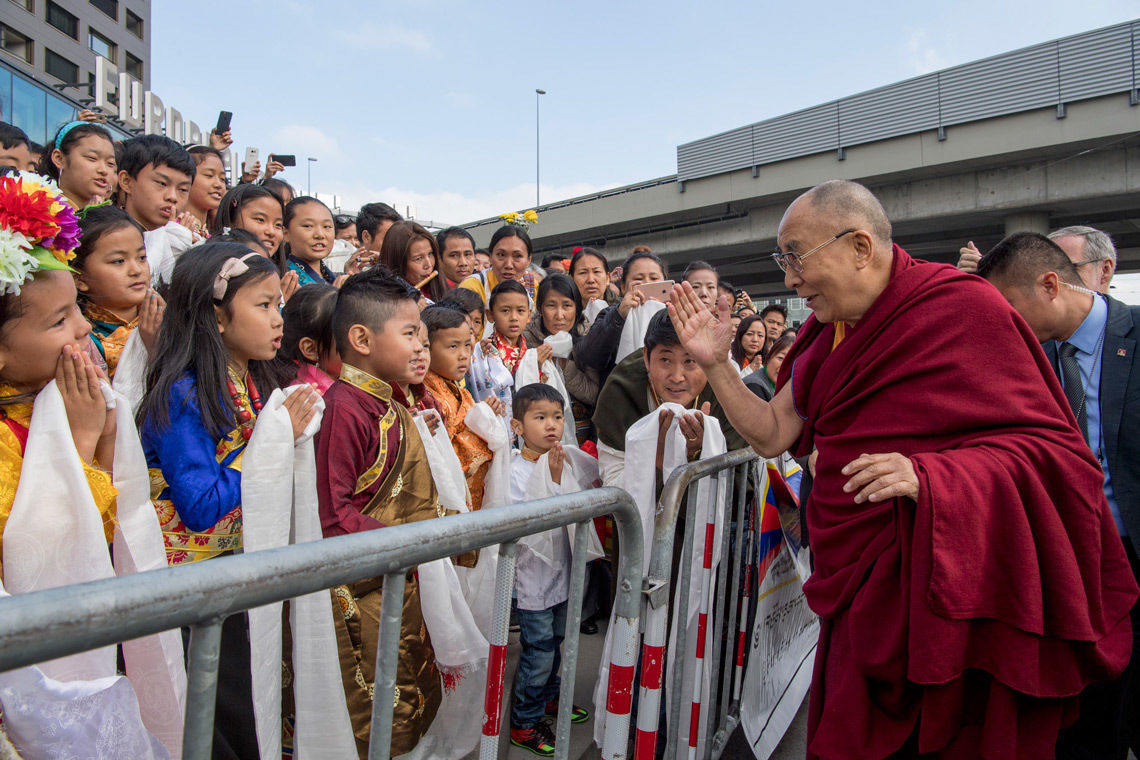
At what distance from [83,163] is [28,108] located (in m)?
15.6

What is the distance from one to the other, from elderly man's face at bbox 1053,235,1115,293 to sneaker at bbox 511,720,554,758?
2833 millimetres

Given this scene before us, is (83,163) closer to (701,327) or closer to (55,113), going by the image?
(701,327)

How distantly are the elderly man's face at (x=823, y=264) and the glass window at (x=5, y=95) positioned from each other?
17508mm

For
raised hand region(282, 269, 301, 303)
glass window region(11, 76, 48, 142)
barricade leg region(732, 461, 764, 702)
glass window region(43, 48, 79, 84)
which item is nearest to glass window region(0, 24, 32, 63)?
glass window region(43, 48, 79, 84)

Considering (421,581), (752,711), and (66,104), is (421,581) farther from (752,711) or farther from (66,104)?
(66,104)

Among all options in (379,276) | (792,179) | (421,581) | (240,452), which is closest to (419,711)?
(421,581)

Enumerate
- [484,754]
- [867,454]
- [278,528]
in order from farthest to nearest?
[278,528] < [867,454] < [484,754]

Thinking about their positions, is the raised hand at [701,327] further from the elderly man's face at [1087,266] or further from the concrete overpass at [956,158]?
the concrete overpass at [956,158]

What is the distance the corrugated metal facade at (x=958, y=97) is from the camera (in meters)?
13.5

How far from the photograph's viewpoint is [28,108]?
49.3 feet

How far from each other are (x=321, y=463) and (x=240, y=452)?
26 centimetres

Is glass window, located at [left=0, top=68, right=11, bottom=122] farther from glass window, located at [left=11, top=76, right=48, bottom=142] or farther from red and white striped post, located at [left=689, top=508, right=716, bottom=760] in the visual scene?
red and white striped post, located at [left=689, top=508, right=716, bottom=760]

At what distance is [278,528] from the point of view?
1.96 m

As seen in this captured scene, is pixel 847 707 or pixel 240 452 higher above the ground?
pixel 240 452
